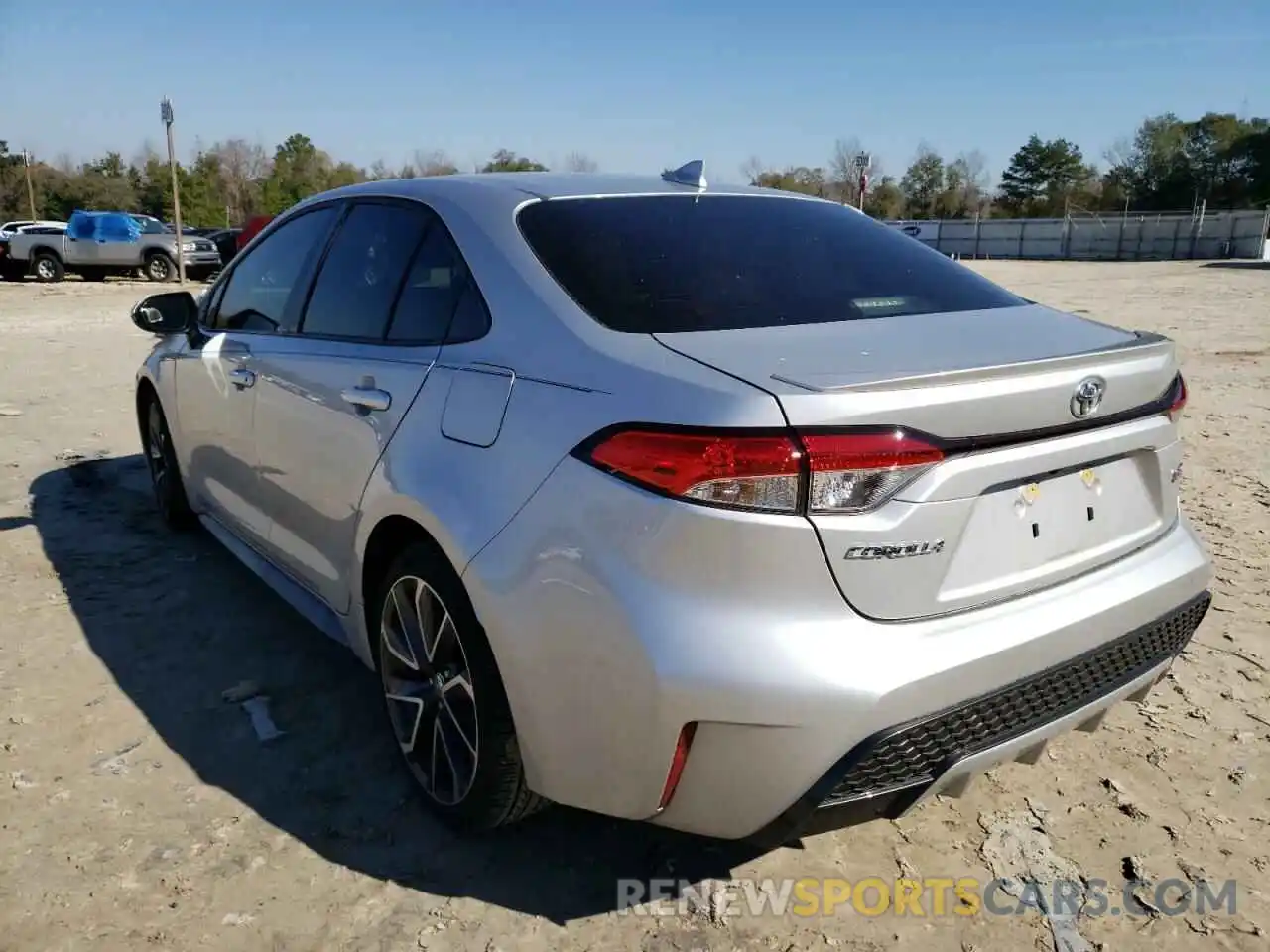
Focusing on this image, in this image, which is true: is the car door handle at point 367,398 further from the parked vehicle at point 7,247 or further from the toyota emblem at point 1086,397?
the parked vehicle at point 7,247

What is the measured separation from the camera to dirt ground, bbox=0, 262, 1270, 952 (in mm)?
2209

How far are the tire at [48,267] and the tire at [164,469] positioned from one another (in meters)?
24.0

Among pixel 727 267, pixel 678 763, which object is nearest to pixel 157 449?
pixel 727 267

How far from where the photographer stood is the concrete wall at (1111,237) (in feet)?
145

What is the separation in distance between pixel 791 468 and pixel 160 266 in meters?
27.0

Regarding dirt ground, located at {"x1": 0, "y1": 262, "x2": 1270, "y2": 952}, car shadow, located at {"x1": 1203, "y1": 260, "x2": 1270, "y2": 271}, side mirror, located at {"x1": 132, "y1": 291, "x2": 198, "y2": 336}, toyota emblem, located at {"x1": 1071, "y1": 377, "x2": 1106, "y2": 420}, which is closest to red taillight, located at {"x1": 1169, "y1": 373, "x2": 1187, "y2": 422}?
toyota emblem, located at {"x1": 1071, "y1": 377, "x2": 1106, "y2": 420}

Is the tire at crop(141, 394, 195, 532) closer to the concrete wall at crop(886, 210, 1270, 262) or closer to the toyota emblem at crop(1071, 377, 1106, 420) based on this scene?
the toyota emblem at crop(1071, 377, 1106, 420)

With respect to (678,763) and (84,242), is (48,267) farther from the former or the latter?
(678,763)

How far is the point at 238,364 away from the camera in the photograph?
3.58 metres

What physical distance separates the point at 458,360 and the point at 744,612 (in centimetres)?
101

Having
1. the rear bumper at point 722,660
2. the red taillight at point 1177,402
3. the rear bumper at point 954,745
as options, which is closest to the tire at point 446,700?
the rear bumper at point 722,660

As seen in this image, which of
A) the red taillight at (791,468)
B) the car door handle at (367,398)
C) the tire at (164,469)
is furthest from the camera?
the tire at (164,469)

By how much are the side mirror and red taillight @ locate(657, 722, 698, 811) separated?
10.4 ft

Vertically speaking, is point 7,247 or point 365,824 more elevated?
point 7,247
